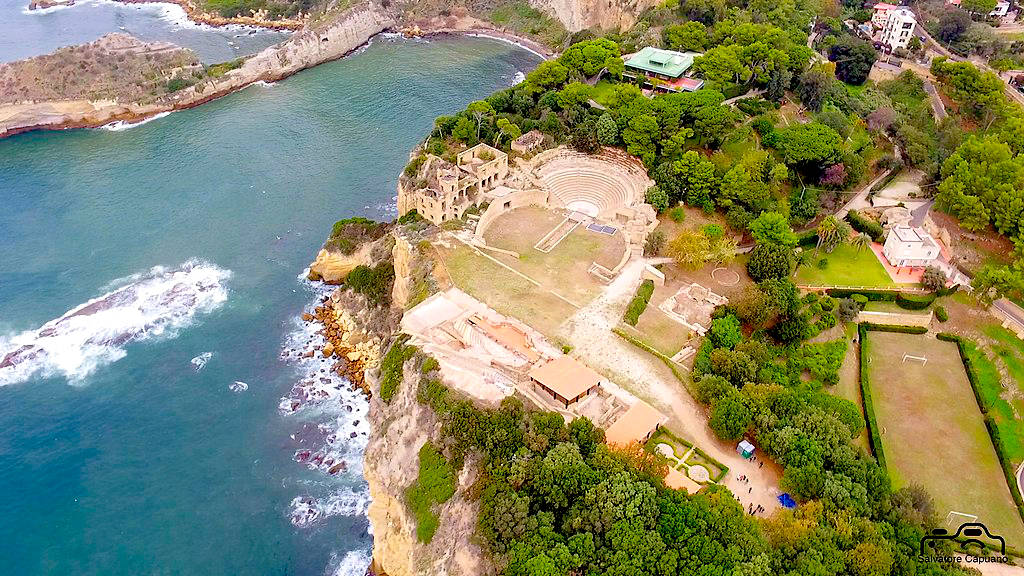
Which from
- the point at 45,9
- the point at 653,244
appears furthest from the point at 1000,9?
the point at 45,9

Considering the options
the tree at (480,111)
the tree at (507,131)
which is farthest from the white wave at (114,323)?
the tree at (507,131)

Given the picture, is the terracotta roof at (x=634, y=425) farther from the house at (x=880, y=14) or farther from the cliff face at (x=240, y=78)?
the cliff face at (x=240, y=78)

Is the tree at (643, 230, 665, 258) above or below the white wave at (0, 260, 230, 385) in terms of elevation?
above

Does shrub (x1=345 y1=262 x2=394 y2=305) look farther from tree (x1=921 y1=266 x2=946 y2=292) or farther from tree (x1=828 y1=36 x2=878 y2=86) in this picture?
tree (x1=828 y1=36 x2=878 y2=86)

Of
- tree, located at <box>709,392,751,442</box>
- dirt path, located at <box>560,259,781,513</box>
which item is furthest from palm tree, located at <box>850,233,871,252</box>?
tree, located at <box>709,392,751,442</box>

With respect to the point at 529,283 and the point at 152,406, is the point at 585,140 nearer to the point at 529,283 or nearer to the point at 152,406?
the point at 529,283

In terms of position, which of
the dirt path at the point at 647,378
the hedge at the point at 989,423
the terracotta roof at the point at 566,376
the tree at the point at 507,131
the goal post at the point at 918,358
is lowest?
the goal post at the point at 918,358
